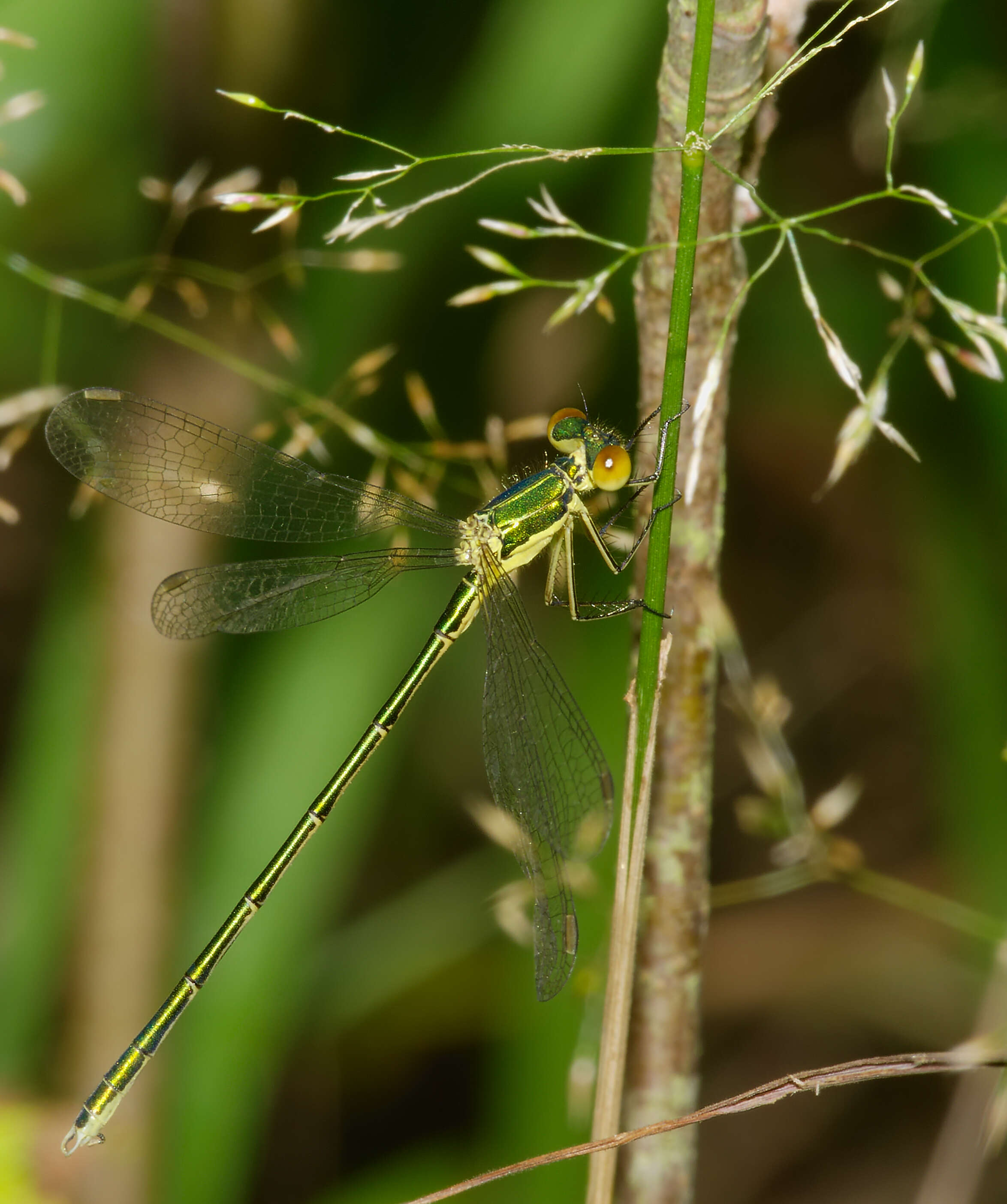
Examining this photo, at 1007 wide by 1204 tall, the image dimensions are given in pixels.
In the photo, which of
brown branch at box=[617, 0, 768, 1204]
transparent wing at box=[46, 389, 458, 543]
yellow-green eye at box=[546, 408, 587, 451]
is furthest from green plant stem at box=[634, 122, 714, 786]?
transparent wing at box=[46, 389, 458, 543]

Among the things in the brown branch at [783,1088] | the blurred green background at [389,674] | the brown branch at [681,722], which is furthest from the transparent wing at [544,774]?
the brown branch at [783,1088]

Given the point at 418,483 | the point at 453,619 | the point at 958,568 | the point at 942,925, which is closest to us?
the point at 418,483

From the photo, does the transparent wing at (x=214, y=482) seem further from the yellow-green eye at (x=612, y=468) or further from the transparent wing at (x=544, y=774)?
the yellow-green eye at (x=612, y=468)

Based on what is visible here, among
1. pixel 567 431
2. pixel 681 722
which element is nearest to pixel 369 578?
pixel 567 431

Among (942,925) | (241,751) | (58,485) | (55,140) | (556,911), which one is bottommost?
(556,911)

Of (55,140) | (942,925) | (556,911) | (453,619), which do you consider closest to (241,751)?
(453,619)

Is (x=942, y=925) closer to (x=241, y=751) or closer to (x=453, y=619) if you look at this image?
(x=453, y=619)
